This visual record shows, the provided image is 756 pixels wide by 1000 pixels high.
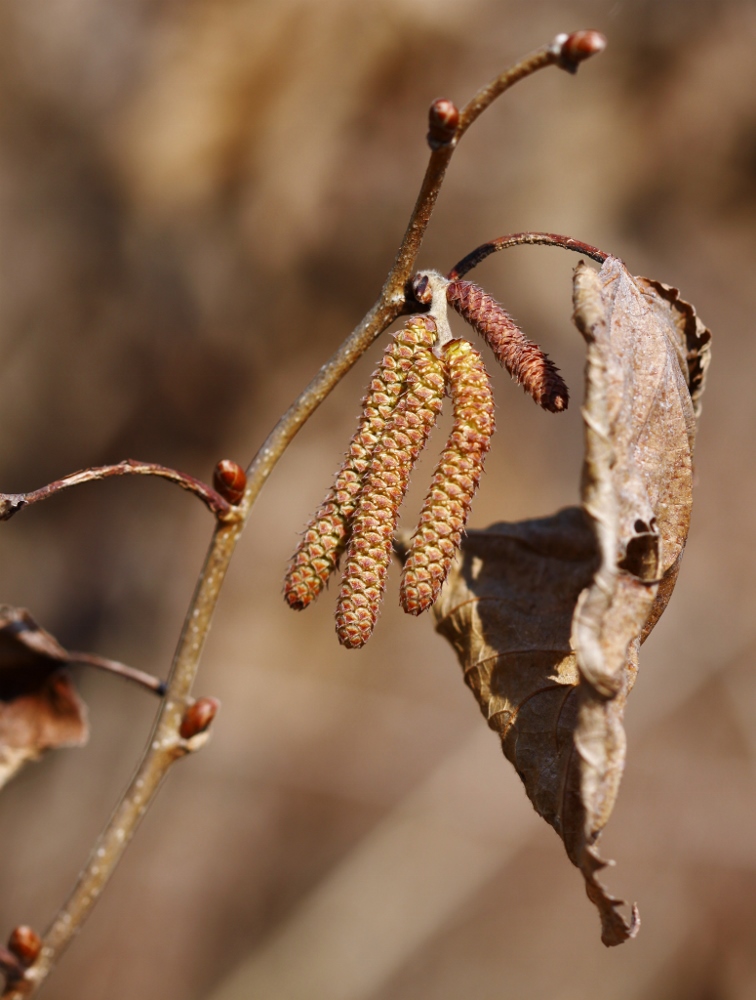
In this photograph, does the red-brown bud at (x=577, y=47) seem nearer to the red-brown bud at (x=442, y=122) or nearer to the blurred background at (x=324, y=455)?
the red-brown bud at (x=442, y=122)

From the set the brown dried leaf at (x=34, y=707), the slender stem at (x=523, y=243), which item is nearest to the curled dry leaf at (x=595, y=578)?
the slender stem at (x=523, y=243)

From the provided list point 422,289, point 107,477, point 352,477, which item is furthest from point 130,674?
point 422,289

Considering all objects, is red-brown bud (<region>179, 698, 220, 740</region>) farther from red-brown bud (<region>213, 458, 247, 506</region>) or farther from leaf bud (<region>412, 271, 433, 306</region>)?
leaf bud (<region>412, 271, 433, 306</region>)

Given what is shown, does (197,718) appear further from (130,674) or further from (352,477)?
(352,477)

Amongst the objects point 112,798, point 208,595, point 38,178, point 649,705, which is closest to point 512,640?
point 208,595

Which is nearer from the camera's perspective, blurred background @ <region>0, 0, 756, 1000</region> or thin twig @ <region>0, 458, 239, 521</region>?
thin twig @ <region>0, 458, 239, 521</region>

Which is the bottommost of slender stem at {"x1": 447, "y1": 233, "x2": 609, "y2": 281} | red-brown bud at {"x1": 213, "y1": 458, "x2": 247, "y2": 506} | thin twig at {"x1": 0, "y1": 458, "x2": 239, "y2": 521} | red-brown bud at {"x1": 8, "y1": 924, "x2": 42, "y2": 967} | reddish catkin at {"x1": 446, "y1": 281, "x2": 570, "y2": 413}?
red-brown bud at {"x1": 8, "y1": 924, "x2": 42, "y2": 967}

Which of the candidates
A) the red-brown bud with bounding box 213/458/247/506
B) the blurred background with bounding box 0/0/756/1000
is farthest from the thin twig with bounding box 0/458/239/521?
the blurred background with bounding box 0/0/756/1000
